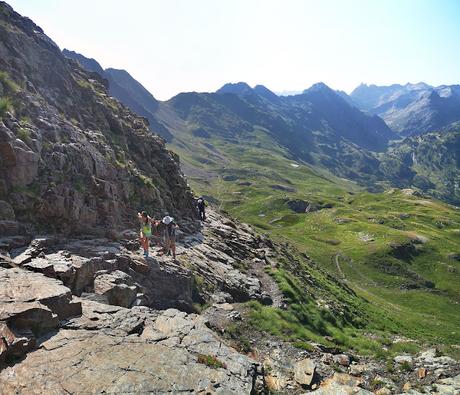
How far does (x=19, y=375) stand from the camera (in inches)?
706

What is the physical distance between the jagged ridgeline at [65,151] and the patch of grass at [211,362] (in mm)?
17631

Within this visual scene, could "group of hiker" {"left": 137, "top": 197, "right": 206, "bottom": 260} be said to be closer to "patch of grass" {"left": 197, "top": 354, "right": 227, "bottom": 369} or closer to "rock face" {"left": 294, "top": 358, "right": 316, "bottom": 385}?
"patch of grass" {"left": 197, "top": 354, "right": 227, "bottom": 369}

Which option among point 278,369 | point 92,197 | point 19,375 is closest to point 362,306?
point 278,369

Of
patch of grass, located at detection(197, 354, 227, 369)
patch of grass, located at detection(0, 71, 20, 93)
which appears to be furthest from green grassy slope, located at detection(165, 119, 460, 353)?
patch of grass, located at detection(0, 71, 20, 93)

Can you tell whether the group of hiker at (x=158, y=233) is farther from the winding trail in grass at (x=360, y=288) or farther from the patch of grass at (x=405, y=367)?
the winding trail in grass at (x=360, y=288)

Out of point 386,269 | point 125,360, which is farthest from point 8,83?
point 386,269

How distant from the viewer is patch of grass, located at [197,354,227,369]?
2212 cm

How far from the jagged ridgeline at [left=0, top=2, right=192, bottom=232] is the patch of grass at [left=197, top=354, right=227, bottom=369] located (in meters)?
17.6

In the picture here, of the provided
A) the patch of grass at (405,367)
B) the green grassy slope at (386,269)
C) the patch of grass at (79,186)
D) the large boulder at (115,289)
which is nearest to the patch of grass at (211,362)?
the large boulder at (115,289)

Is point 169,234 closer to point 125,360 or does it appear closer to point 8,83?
point 125,360

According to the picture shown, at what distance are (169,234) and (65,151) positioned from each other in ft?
41.7

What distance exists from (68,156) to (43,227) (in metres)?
9.01

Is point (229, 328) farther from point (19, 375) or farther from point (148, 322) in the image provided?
point (19, 375)

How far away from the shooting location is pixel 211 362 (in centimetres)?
2222
